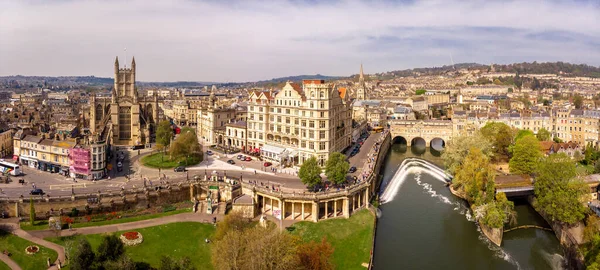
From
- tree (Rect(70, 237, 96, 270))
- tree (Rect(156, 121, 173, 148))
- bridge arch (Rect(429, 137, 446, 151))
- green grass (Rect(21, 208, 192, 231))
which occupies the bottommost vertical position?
green grass (Rect(21, 208, 192, 231))

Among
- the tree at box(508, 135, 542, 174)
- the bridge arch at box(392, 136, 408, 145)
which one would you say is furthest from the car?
the bridge arch at box(392, 136, 408, 145)

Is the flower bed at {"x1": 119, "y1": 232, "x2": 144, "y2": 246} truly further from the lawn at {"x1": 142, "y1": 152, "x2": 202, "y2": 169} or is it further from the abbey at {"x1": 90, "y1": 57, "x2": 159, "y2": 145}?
the abbey at {"x1": 90, "y1": 57, "x2": 159, "y2": 145}

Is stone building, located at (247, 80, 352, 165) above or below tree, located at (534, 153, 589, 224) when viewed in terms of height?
above

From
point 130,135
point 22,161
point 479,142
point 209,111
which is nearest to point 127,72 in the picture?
point 130,135

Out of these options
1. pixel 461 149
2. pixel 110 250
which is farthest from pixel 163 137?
pixel 461 149

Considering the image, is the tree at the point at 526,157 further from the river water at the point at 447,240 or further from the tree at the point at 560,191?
the tree at the point at 560,191

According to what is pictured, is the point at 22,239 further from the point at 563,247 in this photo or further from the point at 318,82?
the point at 563,247
